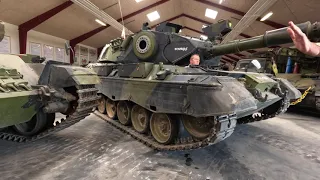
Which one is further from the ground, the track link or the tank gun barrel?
the tank gun barrel

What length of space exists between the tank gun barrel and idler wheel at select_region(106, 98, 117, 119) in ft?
10.2

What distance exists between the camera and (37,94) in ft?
11.5

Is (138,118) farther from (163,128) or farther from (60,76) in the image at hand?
(60,76)

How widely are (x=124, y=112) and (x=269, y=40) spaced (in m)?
3.76

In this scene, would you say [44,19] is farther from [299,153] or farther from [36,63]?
[299,153]

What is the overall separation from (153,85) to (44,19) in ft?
29.4

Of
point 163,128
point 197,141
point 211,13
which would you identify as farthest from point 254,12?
point 197,141

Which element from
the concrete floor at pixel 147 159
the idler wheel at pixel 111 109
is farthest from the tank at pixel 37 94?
the idler wheel at pixel 111 109

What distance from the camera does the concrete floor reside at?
130 inches

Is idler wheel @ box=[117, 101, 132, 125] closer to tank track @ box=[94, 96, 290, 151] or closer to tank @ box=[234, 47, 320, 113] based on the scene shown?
tank track @ box=[94, 96, 290, 151]

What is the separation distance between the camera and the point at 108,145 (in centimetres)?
446

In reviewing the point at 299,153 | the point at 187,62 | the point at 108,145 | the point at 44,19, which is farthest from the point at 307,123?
the point at 44,19

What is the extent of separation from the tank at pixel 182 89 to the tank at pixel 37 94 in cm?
115

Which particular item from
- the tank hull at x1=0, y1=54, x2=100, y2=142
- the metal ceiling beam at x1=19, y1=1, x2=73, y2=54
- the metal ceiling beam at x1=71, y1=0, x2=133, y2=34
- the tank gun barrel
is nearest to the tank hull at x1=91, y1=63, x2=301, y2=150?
the tank gun barrel
